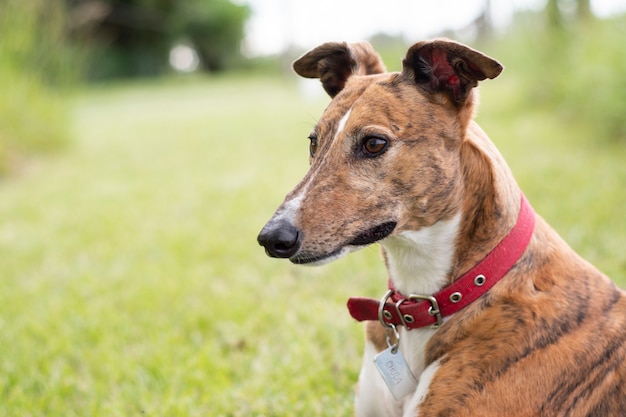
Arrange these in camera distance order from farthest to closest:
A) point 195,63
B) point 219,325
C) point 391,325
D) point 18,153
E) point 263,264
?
1. point 195,63
2. point 18,153
3. point 263,264
4. point 219,325
5. point 391,325

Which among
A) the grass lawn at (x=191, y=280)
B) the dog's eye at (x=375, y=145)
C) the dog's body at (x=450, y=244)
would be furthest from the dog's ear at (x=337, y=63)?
the grass lawn at (x=191, y=280)

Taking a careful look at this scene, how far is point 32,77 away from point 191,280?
693cm

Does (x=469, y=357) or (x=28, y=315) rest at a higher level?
(x=469, y=357)

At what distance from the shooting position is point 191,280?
16.6ft

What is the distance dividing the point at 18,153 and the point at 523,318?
9501 mm

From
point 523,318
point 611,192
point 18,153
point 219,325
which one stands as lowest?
point 18,153

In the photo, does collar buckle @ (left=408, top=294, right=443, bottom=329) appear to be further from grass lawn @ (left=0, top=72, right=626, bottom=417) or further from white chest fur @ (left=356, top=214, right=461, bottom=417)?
grass lawn @ (left=0, top=72, right=626, bottom=417)

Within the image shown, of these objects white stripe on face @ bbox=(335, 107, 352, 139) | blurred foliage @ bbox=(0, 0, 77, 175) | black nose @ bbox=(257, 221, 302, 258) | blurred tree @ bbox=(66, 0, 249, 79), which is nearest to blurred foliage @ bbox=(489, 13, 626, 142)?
white stripe on face @ bbox=(335, 107, 352, 139)

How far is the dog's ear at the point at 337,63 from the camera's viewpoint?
3041 millimetres

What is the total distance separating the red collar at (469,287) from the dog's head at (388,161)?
24 centimetres

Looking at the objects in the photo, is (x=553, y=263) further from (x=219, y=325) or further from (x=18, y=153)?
(x=18, y=153)

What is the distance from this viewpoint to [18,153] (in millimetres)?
10039

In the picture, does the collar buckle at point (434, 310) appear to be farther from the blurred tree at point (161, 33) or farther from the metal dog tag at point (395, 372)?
the blurred tree at point (161, 33)

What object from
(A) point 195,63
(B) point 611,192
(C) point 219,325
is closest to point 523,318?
(C) point 219,325
